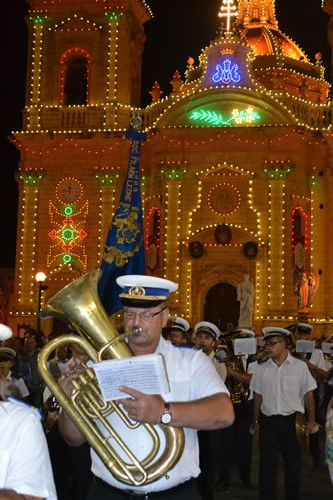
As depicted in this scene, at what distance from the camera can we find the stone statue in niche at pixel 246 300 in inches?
1187

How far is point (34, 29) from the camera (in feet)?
117

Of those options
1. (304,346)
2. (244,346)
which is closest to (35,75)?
(304,346)

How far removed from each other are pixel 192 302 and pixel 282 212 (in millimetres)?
5173

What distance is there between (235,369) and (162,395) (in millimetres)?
7698

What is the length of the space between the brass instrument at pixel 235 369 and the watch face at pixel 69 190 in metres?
22.6

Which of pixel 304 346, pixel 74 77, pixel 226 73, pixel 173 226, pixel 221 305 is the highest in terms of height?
pixel 74 77

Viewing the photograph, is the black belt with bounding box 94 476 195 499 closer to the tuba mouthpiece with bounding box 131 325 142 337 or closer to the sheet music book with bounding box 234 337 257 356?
the tuba mouthpiece with bounding box 131 325 142 337

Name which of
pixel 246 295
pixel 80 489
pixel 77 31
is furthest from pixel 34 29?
pixel 80 489

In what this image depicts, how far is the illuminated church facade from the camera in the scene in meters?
32.4

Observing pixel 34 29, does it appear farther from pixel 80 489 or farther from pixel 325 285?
pixel 80 489

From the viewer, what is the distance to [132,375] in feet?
12.9

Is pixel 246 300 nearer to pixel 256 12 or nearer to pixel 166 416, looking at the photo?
pixel 256 12

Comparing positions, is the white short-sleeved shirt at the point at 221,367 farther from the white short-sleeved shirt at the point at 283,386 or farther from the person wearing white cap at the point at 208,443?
the white short-sleeved shirt at the point at 283,386

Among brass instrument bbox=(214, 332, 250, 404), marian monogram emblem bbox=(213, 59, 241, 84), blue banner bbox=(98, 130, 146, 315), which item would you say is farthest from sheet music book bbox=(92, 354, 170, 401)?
marian monogram emblem bbox=(213, 59, 241, 84)
